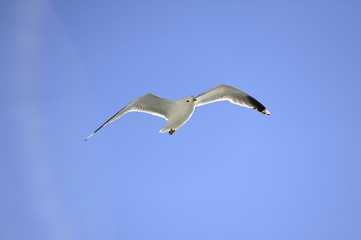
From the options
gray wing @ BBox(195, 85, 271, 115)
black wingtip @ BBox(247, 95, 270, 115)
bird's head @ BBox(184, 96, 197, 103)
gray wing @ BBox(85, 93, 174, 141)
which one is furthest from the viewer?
gray wing @ BBox(195, 85, 271, 115)

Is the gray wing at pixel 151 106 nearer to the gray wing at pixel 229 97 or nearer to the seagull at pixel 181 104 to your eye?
the seagull at pixel 181 104

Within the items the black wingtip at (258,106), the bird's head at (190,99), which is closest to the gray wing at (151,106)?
the bird's head at (190,99)

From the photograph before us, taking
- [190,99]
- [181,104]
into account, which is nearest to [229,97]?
[190,99]

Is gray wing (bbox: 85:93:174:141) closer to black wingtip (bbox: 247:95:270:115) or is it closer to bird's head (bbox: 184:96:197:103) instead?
bird's head (bbox: 184:96:197:103)

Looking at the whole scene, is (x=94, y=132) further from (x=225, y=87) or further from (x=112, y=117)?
(x=225, y=87)

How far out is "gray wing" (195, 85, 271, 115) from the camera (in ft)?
28.9

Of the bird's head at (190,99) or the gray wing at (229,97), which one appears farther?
the gray wing at (229,97)

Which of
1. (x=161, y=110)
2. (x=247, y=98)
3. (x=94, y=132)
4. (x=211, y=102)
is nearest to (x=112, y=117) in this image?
(x=94, y=132)

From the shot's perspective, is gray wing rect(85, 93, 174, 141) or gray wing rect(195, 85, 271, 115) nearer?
gray wing rect(85, 93, 174, 141)

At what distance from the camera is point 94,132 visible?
788 centimetres

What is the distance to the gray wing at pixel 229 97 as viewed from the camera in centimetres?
881

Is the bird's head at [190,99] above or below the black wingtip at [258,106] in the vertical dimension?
above

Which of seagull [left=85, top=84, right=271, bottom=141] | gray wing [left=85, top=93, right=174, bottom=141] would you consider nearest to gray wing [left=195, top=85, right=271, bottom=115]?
seagull [left=85, top=84, right=271, bottom=141]

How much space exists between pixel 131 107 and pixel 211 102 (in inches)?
78.6
